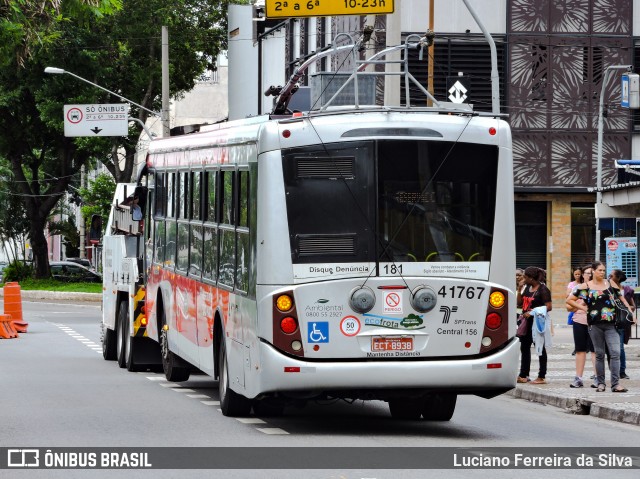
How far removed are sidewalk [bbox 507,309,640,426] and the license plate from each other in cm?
410

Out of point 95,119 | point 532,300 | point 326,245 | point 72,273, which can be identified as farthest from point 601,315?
point 72,273

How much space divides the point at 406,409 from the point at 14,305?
77.4ft

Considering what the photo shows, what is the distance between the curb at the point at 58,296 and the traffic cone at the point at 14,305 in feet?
56.7

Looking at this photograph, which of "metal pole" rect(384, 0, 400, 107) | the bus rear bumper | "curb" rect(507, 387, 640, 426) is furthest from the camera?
"metal pole" rect(384, 0, 400, 107)

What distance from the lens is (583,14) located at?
48719 mm

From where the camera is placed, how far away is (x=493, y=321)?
14281 mm

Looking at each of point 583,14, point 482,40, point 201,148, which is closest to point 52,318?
point 482,40

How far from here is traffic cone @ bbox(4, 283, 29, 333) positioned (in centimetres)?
3756

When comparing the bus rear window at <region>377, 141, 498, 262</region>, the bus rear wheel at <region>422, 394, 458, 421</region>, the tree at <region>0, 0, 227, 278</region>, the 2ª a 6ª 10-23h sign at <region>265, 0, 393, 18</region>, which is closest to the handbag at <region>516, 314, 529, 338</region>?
the bus rear wheel at <region>422, 394, 458, 421</region>

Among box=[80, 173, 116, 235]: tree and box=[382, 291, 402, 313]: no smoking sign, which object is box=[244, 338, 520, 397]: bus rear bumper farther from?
box=[80, 173, 116, 235]: tree

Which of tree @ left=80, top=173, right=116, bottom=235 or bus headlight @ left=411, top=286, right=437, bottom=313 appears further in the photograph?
tree @ left=80, top=173, right=116, bottom=235

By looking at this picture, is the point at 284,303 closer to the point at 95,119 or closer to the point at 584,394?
the point at 584,394
